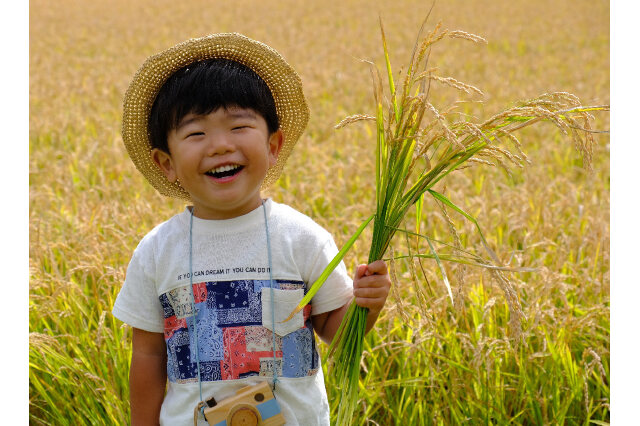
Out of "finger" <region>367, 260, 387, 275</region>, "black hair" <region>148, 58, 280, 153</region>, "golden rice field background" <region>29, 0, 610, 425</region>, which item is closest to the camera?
"finger" <region>367, 260, 387, 275</region>

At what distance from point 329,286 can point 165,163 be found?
54cm

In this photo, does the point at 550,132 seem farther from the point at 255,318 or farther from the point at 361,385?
the point at 255,318

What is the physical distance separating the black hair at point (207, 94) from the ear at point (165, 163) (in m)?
0.01

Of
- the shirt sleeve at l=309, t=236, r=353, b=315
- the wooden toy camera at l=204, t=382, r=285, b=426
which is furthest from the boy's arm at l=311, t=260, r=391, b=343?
the wooden toy camera at l=204, t=382, r=285, b=426

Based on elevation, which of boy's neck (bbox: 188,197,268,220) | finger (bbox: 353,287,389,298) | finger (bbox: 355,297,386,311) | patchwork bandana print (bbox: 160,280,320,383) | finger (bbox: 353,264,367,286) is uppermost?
boy's neck (bbox: 188,197,268,220)

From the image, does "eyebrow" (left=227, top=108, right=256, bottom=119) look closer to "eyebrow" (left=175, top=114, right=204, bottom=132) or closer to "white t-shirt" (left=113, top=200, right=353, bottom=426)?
"eyebrow" (left=175, top=114, right=204, bottom=132)

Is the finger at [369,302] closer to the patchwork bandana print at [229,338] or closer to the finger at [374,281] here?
the finger at [374,281]

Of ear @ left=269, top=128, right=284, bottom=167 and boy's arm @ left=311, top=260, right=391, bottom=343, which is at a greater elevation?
ear @ left=269, top=128, right=284, bottom=167

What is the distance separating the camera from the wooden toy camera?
166 cm

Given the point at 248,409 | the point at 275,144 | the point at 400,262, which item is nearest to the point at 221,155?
the point at 275,144

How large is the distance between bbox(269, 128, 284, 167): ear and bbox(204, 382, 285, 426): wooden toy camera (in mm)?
569

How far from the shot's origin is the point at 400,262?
3.37 meters

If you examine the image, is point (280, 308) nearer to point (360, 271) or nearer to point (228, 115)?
point (360, 271)

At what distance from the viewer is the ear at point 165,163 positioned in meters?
1.86
